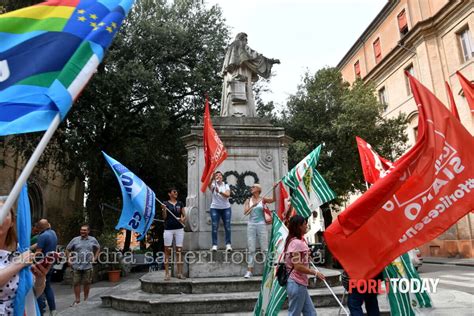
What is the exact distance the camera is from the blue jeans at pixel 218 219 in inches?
322

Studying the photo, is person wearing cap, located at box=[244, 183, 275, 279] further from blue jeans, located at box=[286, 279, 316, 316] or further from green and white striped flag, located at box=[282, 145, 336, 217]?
blue jeans, located at box=[286, 279, 316, 316]

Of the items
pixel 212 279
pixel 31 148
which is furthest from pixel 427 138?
pixel 31 148

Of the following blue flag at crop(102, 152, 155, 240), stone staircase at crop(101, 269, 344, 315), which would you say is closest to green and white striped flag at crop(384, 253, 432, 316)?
stone staircase at crop(101, 269, 344, 315)

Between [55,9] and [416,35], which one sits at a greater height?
[416,35]

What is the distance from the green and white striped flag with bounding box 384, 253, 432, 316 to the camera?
468cm

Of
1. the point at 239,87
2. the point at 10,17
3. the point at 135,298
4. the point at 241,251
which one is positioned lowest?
the point at 135,298

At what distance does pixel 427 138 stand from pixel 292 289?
2.31 m

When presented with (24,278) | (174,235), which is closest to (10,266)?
(24,278)

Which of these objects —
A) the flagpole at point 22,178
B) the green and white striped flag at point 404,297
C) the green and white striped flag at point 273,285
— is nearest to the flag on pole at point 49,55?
the flagpole at point 22,178

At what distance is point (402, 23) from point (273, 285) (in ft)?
96.4

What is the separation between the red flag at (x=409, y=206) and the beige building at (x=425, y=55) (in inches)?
748

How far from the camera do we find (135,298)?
7137 mm

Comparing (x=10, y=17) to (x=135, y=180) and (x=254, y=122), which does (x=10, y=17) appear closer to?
(x=135, y=180)

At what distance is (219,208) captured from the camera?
8.24 m
